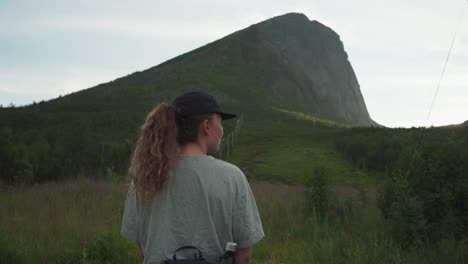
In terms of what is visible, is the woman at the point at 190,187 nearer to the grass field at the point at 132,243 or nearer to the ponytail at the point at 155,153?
the ponytail at the point at 155,153

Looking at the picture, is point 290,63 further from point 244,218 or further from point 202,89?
point 244,218

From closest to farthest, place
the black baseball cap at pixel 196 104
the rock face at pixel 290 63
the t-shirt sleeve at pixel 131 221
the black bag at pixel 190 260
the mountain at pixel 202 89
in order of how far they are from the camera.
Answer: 1. the black bag at pixel 190 260
2. the black baseball cap at pixel 196 104
3. the t-shirt sleeve at pixel 131 221
4. the mountain at pixel 202 89
5. the rock face at pixel 290 63

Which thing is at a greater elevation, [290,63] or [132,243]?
[290,63]

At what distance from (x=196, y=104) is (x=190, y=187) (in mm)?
452

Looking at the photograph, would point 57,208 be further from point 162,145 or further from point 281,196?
point 162,145

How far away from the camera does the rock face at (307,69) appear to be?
15338 cm

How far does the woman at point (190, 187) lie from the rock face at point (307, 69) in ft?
444

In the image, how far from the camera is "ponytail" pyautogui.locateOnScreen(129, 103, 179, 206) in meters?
2.84

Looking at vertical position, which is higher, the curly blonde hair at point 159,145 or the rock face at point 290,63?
the rock face at point 290,63

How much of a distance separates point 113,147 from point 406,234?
24.6 meters

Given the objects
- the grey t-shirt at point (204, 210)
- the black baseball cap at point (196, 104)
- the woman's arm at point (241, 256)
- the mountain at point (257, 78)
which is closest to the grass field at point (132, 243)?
the woman's arm at point (241, 256)

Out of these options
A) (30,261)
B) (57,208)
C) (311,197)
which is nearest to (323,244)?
(311,197)

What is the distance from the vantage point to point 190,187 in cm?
285

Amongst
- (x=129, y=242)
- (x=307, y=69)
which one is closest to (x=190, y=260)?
(x=129, y=242)
